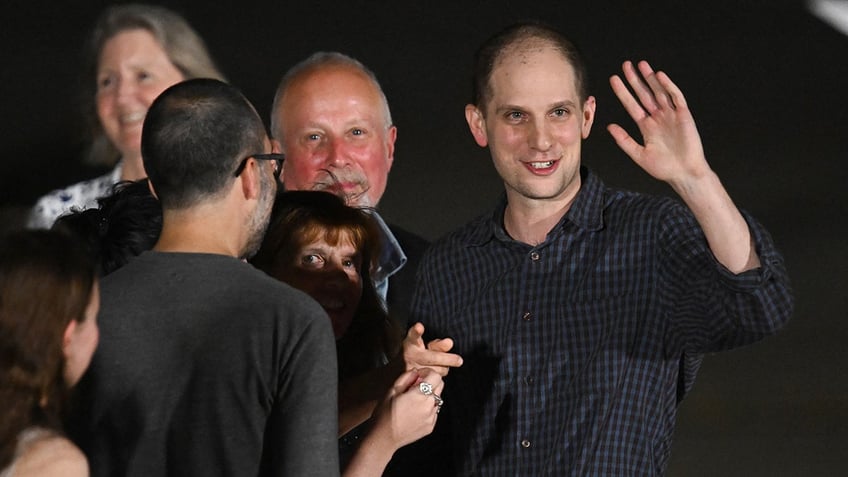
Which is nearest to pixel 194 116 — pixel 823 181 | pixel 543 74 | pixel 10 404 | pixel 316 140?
pixel 10 404

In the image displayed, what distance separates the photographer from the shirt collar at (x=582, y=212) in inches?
104

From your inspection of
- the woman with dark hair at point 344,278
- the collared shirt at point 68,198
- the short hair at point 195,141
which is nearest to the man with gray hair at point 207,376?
the short hair at point 195,141

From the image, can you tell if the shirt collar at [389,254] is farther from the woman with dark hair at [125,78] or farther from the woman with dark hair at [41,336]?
the woman with dark hair at [41,336]

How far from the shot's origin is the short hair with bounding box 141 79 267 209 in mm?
2160

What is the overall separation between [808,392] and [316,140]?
7.97ft

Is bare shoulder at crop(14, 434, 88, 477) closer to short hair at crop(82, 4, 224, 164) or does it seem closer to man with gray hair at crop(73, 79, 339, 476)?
man with gray hair at crop(73, 79, 339, 476)

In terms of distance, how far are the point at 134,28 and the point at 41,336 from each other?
7.87 ft

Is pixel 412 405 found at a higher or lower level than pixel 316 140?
lower

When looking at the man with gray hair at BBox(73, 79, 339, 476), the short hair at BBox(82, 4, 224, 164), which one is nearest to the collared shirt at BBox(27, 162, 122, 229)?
the short hair at BBox(82, 4, 224, 164)

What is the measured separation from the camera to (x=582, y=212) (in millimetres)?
2652

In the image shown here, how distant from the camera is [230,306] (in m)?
2.05

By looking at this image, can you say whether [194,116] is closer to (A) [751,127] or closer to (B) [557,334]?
(B) [557,334]

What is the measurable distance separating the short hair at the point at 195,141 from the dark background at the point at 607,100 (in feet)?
10.4

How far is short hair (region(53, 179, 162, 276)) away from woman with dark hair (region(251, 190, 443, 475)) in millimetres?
397
